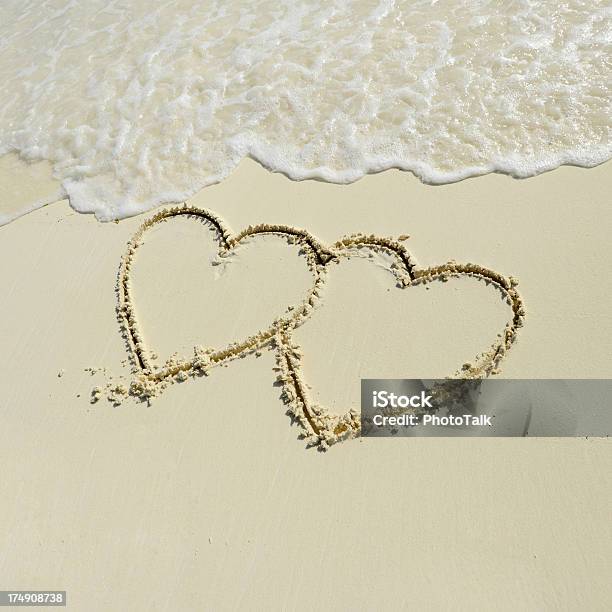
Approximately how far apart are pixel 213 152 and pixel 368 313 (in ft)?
6.43

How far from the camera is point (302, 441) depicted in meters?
2.79

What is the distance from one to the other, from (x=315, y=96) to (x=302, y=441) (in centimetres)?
283

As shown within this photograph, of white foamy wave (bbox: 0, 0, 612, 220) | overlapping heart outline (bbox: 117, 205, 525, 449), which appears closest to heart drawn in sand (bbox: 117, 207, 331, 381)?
overlapping heart outline (bbox: 117, 205, 525, 449)

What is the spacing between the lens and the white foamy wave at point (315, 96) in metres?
3.90

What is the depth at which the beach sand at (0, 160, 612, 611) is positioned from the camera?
241cm

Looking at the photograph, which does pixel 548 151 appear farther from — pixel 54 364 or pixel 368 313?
pixel 54 364

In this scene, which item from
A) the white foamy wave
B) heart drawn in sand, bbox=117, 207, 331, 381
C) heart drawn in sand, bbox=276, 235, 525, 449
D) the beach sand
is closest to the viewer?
the beach sand

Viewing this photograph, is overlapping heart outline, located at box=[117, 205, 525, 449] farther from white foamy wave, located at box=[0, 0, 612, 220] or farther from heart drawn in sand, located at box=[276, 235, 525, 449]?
white foamy wave, located at box=[0, 0, 612, 220]

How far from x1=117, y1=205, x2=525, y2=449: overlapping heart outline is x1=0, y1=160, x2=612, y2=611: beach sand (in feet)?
0.19

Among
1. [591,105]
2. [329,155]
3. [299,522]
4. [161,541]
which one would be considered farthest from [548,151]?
[161,541]

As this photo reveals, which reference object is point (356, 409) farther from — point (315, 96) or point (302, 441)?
point (315, 96)

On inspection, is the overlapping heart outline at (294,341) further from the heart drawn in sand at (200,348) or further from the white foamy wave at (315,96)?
the white foamy wave at (315,96)

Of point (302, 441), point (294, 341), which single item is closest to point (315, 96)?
point (294, 341)

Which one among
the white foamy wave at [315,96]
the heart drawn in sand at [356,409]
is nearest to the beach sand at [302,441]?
the heart drawn in sand at [356,409]
